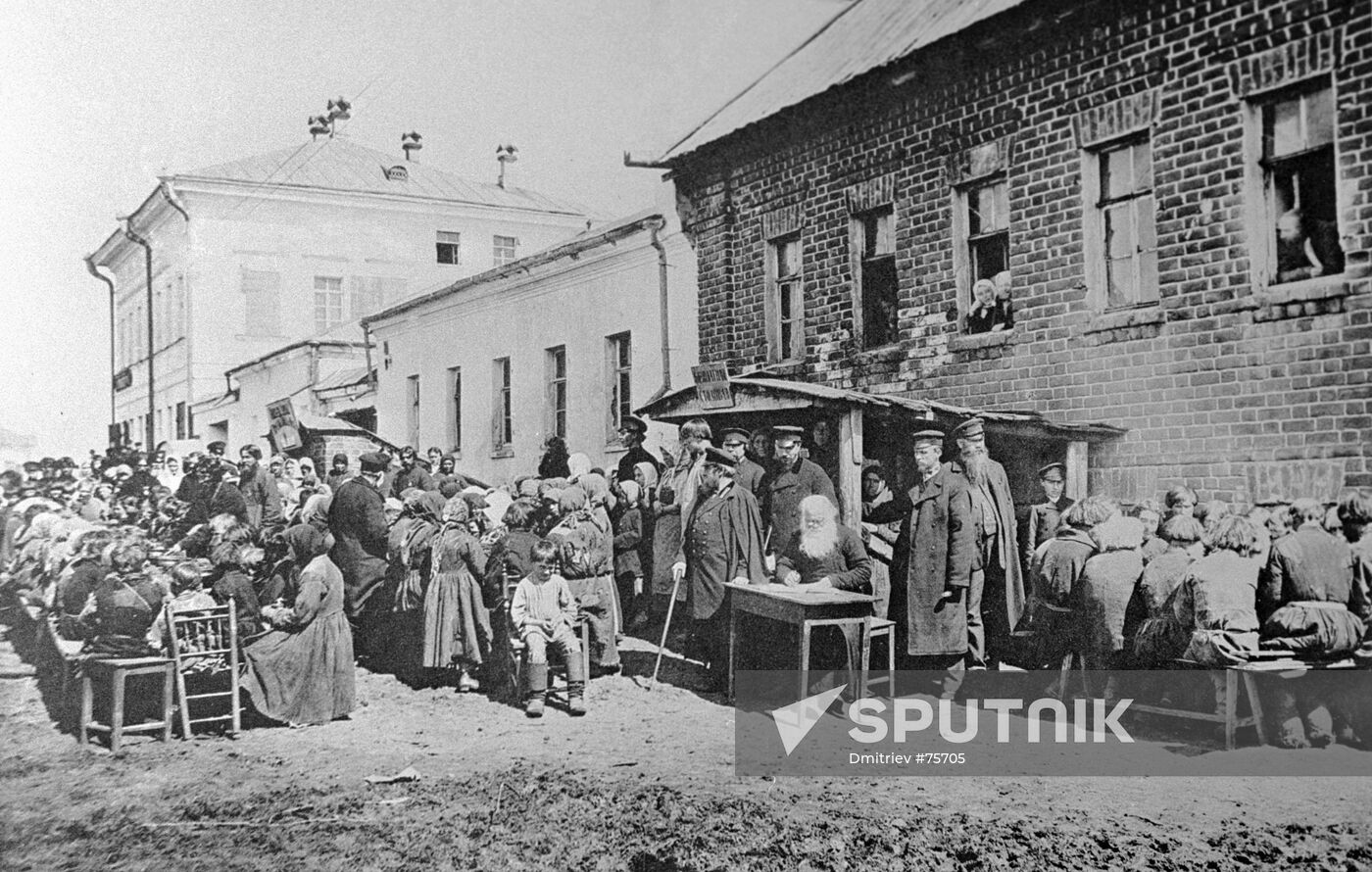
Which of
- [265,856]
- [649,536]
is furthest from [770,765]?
[265,856]

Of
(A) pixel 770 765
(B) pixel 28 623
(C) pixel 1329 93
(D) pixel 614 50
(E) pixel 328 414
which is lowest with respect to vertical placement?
(A) pixel 770 765

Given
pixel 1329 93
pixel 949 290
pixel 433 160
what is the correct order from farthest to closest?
pixel 433 160 → pixel 949 290 → pixel 1329 93

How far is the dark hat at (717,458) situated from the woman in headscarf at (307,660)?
1.89 m

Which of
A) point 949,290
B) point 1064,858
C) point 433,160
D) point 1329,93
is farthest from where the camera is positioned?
point 433,160

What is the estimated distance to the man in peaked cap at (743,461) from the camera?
206 inches

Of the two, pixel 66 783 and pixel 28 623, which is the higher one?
pixel 28 623

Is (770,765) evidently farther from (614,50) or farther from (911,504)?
(614,50)

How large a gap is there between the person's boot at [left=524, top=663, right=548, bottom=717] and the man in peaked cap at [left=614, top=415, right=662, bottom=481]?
40.3 inches

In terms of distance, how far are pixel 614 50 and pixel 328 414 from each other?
244cm

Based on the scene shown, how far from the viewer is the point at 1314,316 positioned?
4328 mm

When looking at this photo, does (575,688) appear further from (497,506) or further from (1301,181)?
(1301,181)

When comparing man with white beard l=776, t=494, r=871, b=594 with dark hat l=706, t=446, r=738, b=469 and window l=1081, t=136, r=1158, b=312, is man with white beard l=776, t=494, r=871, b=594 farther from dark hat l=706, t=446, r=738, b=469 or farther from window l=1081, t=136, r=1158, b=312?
window l=1081, t=136, r=1158, b=312

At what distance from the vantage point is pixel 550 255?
558 cm
